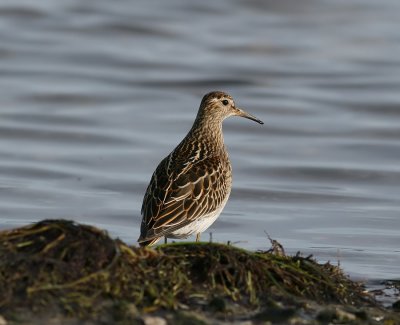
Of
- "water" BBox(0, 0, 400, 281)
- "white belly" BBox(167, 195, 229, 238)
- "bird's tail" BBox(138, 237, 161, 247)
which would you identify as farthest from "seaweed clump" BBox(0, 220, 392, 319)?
"water" BBox(0, 0, 400, 281)

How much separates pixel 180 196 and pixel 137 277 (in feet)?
7.73

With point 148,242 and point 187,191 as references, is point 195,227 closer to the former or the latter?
point 187,191

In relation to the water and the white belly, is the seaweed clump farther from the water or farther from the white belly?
the water

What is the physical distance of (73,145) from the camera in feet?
57.0

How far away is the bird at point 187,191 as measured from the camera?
9.22 meters

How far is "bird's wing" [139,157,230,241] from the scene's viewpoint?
30.1 feet

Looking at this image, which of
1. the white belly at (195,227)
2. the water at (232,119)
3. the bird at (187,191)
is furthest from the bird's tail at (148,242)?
the water at (232,119)

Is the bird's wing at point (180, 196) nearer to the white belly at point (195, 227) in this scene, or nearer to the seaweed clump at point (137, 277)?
the white belly at point (195, 227)

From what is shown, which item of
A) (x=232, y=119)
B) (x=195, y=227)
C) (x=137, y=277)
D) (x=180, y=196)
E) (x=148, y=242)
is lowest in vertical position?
(x=137, y=277)

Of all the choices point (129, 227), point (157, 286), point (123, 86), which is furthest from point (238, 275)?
point (123, 86)

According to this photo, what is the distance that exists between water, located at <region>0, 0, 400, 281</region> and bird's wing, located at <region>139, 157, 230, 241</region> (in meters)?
1.66

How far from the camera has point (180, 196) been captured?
945 centimetres

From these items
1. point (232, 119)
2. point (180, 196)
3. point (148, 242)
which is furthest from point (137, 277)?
point (232, 119)

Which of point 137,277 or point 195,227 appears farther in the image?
point 195,227
